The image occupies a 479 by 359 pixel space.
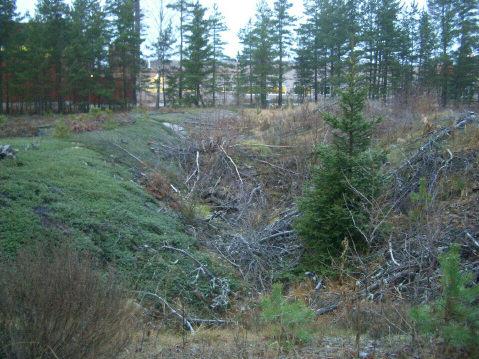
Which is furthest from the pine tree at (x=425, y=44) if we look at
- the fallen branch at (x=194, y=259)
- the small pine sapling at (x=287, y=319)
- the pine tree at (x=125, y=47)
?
the small pine sapling at (x=287, y=319)

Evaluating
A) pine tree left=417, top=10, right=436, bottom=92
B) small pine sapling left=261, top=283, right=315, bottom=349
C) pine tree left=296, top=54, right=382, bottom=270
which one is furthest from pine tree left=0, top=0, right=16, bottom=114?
pine tree left=417, top=10, right=436, bottom=92

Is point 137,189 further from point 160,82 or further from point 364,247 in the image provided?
point 160,82

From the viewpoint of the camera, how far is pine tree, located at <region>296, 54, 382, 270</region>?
305 inches

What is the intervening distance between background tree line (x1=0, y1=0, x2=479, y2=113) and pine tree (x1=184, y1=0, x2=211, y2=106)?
8cm

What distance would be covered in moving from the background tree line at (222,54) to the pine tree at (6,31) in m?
0.05

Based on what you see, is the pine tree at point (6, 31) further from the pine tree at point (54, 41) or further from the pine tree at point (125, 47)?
the pine tree at point (125, 47)

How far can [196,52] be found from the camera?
4050cm

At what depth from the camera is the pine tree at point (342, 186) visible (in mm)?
7754

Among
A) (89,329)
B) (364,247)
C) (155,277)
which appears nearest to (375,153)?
(364,247)

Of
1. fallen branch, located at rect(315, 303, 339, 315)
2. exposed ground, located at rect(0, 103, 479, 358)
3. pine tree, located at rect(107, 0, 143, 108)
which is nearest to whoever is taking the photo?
exposed ground, located at rect(0, 103, 479, 358)

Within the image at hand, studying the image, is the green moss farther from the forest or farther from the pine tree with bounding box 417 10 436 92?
the pine tree with bounding box 417 10 436 92

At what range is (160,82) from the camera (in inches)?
1654

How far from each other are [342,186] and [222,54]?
36.7 meters

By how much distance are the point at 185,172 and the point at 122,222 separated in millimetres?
6362
